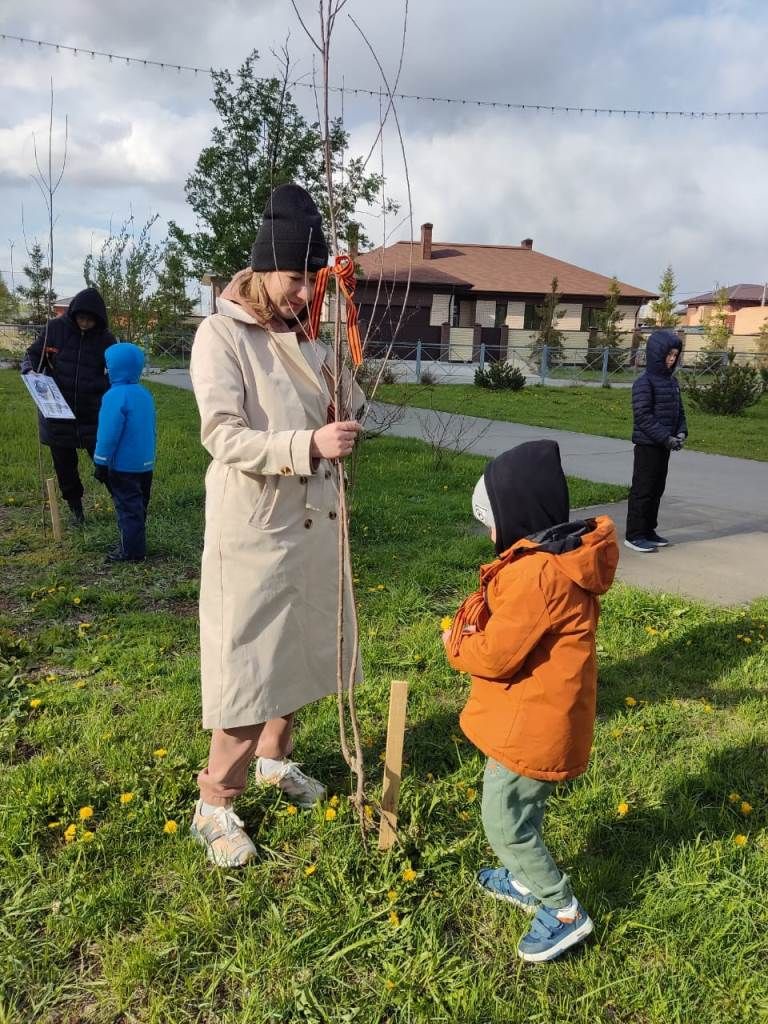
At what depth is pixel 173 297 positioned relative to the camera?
2672 cm

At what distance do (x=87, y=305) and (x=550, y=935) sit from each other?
504 cm

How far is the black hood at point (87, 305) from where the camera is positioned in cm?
533

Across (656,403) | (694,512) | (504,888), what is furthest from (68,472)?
(694,512)

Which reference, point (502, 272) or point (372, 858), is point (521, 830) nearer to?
point (372, 858)

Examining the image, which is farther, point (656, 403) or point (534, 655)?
point (656, 403)

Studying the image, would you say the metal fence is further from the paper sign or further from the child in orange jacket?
the child in orange jacket

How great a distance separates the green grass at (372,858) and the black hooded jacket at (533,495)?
3.69 ft

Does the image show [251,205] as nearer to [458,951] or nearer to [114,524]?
[114,524]

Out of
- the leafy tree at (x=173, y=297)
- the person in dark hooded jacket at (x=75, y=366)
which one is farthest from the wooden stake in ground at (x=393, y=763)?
the leafy tree at (x=173, y=297)

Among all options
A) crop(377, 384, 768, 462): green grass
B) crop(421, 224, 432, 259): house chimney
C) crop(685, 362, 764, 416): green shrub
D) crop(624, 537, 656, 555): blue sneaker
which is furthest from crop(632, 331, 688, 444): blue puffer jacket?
crop(421, 224, 432, 259): house chimney

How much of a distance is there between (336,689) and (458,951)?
80 centimetres

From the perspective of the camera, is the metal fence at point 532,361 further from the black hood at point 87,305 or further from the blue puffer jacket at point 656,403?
the black hood at point 87,305

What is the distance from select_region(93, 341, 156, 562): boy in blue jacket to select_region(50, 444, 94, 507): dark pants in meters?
0.94

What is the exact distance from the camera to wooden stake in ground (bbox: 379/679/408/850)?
6.88 ft
